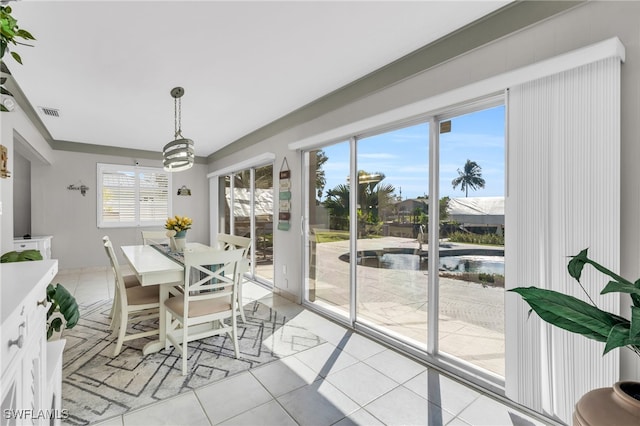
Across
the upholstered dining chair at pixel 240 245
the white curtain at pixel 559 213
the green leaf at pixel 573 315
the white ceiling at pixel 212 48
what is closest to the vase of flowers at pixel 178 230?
the upholstered dining chair at pixel 240 245

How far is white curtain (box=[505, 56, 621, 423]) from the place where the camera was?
1.56m

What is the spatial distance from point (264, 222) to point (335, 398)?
3419mm

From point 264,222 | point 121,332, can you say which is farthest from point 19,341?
point 264,222

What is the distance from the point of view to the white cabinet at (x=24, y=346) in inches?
29.7

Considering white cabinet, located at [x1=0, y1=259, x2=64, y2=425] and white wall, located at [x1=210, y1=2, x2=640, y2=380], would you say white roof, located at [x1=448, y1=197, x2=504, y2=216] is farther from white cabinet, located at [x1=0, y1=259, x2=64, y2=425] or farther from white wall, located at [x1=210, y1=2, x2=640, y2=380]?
white cabinet, located at [x1=0, y1=259, x2=64, y2=425]

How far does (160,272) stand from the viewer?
2402mm

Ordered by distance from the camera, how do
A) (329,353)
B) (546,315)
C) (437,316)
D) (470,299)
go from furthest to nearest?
(329,353) < (437,316) < (470,299) < (546,315)

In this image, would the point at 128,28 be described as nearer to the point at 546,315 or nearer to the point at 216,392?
the point at 216,392

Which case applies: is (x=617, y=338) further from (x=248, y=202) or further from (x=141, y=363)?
(x=248, y=202)

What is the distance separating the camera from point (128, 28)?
2.20 meters

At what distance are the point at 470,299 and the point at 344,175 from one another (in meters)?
1.80

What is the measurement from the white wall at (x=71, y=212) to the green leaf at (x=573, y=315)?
23.0ft

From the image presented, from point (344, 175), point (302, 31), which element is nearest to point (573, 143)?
point (302, 31)

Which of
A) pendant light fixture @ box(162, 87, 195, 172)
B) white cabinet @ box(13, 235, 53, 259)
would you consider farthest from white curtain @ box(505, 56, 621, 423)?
white cabinet @ box(13, 235, 53, 259)
